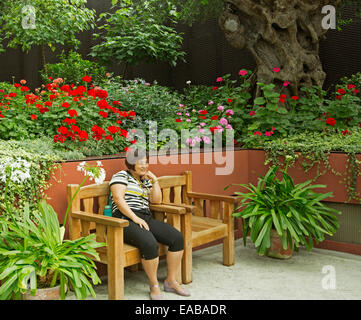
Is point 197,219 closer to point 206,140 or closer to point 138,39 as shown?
point 206,140

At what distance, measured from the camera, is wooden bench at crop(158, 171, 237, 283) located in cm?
353

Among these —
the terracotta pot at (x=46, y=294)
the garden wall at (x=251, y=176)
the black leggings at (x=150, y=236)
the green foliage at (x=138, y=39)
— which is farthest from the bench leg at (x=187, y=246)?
the green foliage at (x=138, y=39)

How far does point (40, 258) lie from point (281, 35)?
4441 millimetres

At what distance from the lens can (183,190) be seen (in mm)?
4191

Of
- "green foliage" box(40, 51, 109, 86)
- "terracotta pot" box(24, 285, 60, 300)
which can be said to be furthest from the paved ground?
"green foliage" box(40, 51, 109, 86)

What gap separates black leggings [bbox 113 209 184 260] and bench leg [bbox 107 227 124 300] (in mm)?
176

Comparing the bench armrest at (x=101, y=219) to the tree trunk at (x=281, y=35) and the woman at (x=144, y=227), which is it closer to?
the woman at (x=144, y=227)

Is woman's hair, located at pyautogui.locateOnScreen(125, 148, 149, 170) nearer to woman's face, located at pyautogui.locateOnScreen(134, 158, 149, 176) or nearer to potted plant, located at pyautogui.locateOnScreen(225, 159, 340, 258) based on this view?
woman's face, located at pyautogui.locateOnScreen(134, 158, 149, 176)

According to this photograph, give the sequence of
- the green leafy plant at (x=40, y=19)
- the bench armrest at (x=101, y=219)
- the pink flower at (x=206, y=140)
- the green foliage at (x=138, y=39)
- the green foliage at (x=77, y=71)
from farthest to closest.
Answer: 1. the green foliage at (x=77, y=71)
2. the green foliage at (x=138, y=39)
3. the green leafy plant at (x=40, y=19)
4. the pink flower at (x=206, y=140)
5. the bench armrest at (x=101, y=219)

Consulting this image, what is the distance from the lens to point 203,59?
25.4 feet


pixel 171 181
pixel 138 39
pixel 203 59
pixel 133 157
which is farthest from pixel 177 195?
pixel 203 59

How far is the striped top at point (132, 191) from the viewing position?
3361 millimetres

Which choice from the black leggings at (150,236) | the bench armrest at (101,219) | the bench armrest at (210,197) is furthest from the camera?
the bench armrest at (210,197)

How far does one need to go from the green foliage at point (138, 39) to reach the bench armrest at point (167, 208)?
385cm
